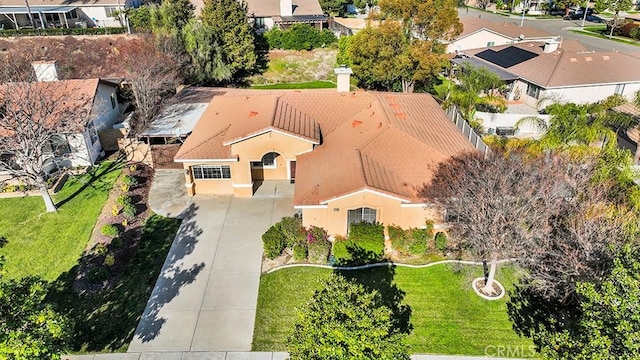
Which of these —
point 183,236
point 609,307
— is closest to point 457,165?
point 609,307

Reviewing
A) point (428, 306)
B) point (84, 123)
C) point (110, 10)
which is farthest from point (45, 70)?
point (428, 306)

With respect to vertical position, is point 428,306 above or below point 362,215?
below

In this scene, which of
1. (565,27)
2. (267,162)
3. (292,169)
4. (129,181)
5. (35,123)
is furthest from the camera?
(565,27)

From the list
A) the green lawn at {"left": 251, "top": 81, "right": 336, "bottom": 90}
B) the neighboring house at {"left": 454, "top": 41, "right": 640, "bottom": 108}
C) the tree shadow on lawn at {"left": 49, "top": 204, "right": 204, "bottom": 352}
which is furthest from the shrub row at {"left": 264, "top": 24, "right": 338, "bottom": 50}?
the tree shadow on lawn at {"left": 49, "top": 204, "right": 204, "bottom": 352}

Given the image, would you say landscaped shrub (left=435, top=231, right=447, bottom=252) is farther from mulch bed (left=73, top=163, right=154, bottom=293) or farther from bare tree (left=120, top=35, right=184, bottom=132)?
bare tree (left=120, top=35, right=184, bottom=132)

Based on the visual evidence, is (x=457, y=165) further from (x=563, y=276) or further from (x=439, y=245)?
(x=563, y=276)

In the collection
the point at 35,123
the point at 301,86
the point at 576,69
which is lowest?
the point at 301,86

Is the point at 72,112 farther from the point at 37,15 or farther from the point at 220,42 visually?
the point at 37,15
